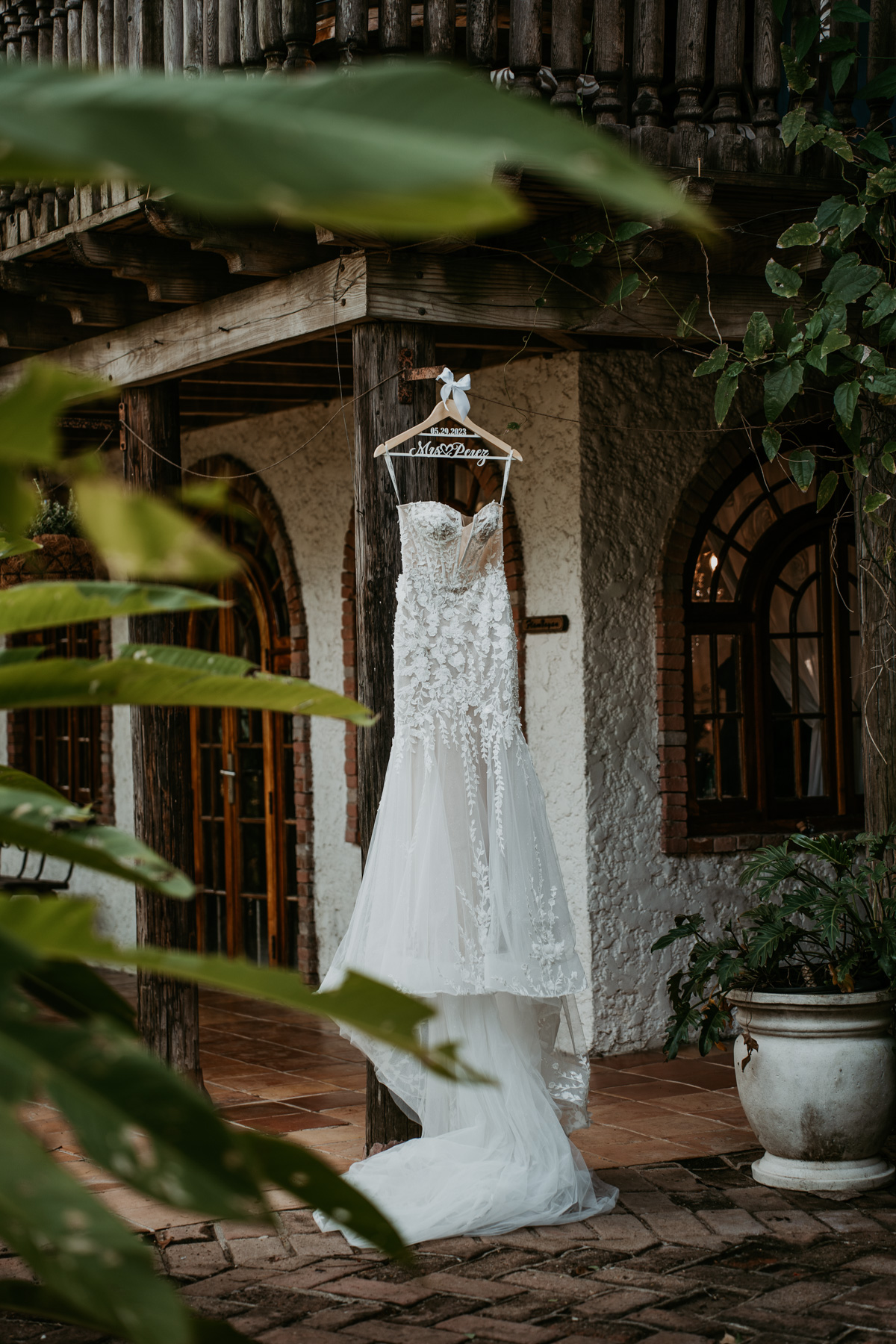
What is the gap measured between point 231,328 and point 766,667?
9.82 feet

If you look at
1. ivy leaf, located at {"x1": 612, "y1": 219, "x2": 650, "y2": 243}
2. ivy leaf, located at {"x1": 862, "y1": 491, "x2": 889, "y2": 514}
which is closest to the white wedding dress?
ivy leaf, located at {"x1": 612, "y1": 219, "x2": 650, "y2": 243}

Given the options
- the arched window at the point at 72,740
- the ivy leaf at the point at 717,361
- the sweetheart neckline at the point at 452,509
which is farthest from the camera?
the arched window at the point at 72,740

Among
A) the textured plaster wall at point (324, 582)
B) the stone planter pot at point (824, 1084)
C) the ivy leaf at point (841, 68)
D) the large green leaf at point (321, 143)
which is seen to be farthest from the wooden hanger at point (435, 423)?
the large green leaf at point (321, 143)

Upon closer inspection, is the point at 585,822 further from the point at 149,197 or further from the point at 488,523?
the point at 149,197

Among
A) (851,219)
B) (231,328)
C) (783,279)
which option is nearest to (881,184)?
(851,219)

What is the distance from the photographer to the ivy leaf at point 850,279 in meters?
4.38

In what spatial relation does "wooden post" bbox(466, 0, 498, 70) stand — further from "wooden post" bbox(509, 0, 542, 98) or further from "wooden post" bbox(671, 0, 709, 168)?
"wooden post" bbox(671, 0, 709, 168)

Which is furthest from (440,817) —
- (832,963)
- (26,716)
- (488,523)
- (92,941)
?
(26,716)

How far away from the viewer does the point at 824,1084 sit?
4.12 meters

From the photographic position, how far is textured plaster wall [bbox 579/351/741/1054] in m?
5.97

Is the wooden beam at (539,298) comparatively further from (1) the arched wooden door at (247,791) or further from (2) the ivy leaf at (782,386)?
(1) the arched wooden door at (247,791)

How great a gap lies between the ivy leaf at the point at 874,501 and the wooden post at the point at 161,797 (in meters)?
2.48

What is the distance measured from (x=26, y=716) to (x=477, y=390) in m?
4.58

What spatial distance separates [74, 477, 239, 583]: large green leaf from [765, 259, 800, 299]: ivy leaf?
426cm
